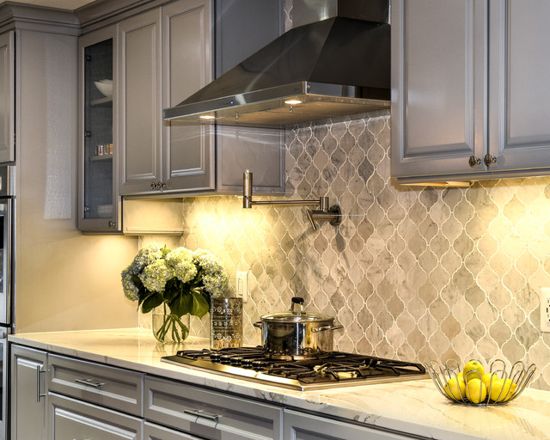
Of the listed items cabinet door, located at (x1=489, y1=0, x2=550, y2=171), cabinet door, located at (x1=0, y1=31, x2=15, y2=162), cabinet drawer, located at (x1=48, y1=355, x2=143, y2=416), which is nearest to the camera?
cabinet door, located at (x1=489, y1=0, x2=550, y2=171)

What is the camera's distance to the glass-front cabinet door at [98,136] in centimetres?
444

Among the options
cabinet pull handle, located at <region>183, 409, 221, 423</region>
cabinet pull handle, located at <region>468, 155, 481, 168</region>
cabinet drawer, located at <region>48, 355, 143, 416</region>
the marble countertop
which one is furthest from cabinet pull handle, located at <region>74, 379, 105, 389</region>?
cabinet pull handle, located at <region>468, 155, 481, 168</region>

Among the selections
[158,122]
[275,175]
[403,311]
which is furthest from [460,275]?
[158,122]

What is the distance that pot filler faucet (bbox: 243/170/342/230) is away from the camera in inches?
141

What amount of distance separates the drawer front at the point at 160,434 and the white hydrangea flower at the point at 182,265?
0.71 metres

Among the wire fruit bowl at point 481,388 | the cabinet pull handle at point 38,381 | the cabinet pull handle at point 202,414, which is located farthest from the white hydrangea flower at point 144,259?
the wire fruit bowl at point 481,388

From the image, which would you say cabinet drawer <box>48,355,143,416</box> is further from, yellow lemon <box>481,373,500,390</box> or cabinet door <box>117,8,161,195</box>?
yellow lemon <box>481,373,500,390</box>

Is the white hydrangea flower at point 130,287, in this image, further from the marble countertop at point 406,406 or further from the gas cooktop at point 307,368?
the gas cooktop at point 307,368

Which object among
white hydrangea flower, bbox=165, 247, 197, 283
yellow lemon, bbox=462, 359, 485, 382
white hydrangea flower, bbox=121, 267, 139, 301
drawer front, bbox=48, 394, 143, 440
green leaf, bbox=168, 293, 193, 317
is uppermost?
white hydrangea flower, bbox=165, 247, 197, 283

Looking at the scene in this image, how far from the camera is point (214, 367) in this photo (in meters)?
3.22

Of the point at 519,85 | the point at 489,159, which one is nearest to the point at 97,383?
the point at 489,159

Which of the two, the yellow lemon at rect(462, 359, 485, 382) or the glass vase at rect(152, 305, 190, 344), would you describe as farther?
the glass vase at rect(152, 305, 190, 344)

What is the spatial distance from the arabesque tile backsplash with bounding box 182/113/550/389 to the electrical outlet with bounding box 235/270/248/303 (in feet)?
0.13

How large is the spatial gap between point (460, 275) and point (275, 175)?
105 centimetres
